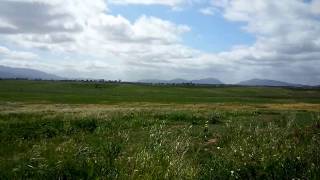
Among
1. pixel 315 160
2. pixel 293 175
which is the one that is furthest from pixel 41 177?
pixel 315 160

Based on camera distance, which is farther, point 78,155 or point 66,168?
point 78,155

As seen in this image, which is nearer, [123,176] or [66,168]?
[123,176]

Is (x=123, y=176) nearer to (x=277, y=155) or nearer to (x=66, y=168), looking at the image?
(x=66, y=168)

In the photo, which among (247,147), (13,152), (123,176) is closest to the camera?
(123,176)

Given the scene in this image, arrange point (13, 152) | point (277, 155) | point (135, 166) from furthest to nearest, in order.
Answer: point (13, 152), point (277, 155), point (135, 166)

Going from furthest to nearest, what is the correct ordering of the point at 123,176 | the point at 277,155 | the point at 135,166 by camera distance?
the point at 277,155 < the point at 135,166 < the point at 123,176

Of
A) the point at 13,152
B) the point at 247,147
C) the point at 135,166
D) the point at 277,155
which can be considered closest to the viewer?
the point at 135,166

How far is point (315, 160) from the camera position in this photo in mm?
9156

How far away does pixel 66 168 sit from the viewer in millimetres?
8938

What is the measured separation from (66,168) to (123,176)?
1.39 meters

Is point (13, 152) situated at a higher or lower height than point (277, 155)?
lower

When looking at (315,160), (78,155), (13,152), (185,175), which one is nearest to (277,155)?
(315,160)

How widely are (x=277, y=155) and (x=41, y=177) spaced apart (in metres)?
4.73

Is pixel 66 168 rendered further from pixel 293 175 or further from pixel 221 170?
pixel 293 175
